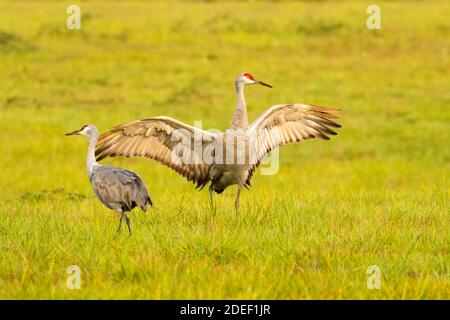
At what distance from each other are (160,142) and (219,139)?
69 cm

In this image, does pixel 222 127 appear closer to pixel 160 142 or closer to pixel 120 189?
pixel 160 142

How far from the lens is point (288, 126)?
10273 mm

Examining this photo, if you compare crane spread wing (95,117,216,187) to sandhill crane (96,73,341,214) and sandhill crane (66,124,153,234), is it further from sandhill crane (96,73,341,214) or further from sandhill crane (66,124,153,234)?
sandhill crane (66,124,153,234)

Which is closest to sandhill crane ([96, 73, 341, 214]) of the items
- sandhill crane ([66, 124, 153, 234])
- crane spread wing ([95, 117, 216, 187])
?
crane spread wing ([95, 117, 216, 187])

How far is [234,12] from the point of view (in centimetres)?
3506

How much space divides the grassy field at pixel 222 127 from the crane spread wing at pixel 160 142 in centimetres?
55

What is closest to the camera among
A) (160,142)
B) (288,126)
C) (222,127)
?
(160,142)

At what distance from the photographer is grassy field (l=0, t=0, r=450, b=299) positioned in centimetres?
716

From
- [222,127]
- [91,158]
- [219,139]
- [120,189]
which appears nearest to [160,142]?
[219,139]

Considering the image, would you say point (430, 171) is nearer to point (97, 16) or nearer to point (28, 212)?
point (28, 212)

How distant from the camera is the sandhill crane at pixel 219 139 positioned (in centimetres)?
972

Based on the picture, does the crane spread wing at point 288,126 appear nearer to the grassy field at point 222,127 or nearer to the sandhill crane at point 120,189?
the grassy field at point 222,127

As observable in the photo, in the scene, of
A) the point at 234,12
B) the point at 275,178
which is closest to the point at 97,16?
the point at 234,12
